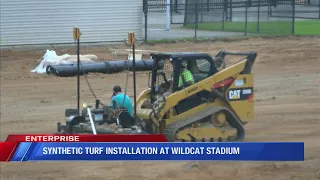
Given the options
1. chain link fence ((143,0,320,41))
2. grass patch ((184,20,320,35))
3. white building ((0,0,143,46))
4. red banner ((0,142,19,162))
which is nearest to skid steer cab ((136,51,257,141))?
red banner ((0,142,19,162))

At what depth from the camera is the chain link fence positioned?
36250 mm

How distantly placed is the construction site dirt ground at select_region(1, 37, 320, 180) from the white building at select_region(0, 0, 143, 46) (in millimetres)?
1857

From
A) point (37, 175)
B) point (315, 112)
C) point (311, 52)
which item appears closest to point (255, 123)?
point (315, 112)

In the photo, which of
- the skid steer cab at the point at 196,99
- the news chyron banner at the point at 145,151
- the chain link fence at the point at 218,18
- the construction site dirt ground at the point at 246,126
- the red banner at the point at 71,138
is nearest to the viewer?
the news chyron banner at the point at 145,151

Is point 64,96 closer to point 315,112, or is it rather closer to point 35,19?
point 315,112

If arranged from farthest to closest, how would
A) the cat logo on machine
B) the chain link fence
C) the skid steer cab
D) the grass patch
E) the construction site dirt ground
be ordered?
1. the grass patch
2. the chain link fence
3. the cat logo on machine
4. the skid steer cab
5. the construction site dirt ground

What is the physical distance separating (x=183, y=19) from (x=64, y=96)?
1791 cm

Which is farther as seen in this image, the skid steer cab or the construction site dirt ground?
the skid steer cab

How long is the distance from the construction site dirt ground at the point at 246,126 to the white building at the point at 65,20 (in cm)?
186

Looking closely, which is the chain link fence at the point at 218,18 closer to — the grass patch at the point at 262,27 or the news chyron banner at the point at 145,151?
the grass patch at the point at 262,27

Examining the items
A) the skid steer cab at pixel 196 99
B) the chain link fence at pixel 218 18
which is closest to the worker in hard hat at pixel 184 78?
the skid steer cab at pixel 196 99

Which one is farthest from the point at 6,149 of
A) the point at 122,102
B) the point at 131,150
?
the point at 122,102

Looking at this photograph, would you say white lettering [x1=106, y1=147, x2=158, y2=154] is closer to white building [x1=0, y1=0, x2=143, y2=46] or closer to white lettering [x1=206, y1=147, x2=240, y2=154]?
white lettering [x1=206, y1=147, x2=240, y2=154]

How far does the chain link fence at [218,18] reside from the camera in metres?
36.2
